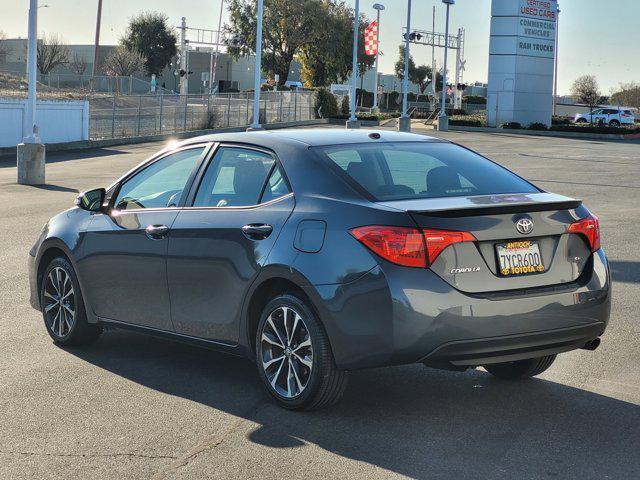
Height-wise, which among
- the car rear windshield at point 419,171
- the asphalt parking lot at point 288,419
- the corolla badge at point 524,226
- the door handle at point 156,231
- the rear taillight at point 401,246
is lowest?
the asphalt parking lot at point 288,419

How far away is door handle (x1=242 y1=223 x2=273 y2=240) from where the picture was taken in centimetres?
602

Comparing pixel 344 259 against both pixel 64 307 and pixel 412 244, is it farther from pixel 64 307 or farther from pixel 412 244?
pixel 64 307

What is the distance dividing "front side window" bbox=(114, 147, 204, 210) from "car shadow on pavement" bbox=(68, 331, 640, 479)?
110cm

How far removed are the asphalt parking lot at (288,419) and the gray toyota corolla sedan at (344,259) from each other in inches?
12.0

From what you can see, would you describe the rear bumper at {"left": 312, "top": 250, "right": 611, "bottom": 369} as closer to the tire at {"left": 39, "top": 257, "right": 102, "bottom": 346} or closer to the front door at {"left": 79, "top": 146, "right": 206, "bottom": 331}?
the front door at {"left": 79, "top": 146, "right": 206, "bottom": 331}

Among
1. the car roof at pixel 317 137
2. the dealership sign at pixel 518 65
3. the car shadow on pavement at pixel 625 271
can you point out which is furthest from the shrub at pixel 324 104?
the car roof at pixel 317 137

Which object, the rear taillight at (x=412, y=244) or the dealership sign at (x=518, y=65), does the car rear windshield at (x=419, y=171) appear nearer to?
the rear taillight at (x=412, y=244)

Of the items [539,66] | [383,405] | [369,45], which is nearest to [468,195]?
[383,405]

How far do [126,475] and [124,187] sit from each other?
2967 mm

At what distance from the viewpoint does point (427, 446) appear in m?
5.27

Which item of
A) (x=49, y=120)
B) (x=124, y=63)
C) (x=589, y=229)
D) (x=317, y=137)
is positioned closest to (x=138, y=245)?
(x=317, y=137)

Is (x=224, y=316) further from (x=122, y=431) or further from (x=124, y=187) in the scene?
(x=124, y=187)

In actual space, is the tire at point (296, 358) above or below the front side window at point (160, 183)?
below

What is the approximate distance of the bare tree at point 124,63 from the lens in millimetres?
93750
